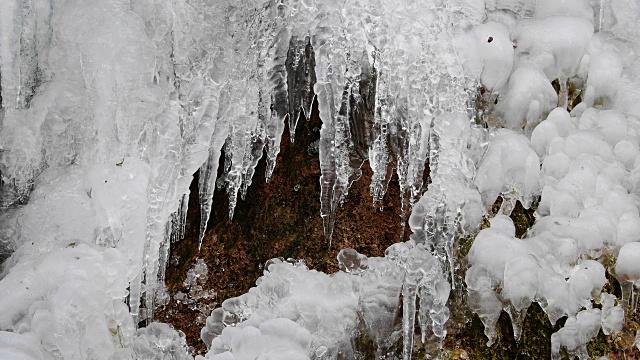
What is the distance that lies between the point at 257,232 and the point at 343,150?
645 mm

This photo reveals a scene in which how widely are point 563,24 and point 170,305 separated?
2080 mm

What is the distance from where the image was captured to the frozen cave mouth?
134 inches

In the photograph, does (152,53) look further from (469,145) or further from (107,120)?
(469,145)

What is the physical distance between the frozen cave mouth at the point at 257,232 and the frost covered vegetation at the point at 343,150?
129 millimetres

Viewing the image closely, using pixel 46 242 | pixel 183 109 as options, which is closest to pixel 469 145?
pixel 183 109

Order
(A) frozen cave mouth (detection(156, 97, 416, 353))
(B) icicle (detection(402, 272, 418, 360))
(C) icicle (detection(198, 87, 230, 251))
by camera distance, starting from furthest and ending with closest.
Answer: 1. (A) frozen cave mouth (detection(156, 97, 416, 353))
2. (C) icicle (detection(198, 87, 230, 251))
3. (B) icicle (detection(402, 272, 418, 360))

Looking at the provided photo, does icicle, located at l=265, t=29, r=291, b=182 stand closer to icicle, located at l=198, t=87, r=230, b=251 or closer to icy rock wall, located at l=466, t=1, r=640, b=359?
icicle, located at l=198, t=87, r=230, b=251

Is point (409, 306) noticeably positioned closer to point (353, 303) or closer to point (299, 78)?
point (353, 303)

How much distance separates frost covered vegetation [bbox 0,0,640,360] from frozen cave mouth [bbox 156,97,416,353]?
5.1 inches

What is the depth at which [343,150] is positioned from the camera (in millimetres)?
3033

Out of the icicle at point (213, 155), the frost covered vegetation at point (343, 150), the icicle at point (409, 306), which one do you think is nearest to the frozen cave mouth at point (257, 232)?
the frost covered vegetation at point (343, 150)

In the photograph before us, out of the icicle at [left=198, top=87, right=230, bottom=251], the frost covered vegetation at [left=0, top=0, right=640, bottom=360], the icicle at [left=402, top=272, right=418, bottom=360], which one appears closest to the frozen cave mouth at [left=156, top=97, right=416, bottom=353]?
the frost covered vegetation at [left=0, top=0, right=640, bottom=360]

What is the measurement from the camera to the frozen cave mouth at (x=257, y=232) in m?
3.39

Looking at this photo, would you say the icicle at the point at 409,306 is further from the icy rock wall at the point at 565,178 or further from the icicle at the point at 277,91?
the icicle at the point at 277,91
